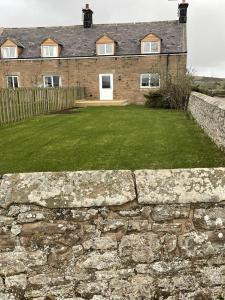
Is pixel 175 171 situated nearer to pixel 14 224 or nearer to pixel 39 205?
pixel 39 205

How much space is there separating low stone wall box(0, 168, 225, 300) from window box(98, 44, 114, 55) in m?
30.6

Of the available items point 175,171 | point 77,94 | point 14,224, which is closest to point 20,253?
point 14,224

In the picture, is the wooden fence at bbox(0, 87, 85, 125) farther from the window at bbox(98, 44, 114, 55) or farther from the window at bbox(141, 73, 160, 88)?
the window at bbox(141, 73, 160, 88)

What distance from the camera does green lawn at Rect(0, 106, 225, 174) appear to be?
26.6 ft

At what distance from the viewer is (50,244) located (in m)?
2.52

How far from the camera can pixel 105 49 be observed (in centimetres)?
3177

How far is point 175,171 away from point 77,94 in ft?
93.6

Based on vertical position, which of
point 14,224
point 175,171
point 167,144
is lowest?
point 167,144

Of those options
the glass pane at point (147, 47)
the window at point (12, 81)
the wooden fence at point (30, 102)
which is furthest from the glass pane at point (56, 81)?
the glass pane at point (147, 47)

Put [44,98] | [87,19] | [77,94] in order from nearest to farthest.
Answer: [44,98] → [77,94] → [87,19]

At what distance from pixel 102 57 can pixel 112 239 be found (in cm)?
3096

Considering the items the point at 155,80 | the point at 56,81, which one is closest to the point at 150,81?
the point at 155,80

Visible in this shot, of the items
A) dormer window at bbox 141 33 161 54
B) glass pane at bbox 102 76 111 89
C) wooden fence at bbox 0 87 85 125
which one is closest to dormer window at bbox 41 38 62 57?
glass pane at bbox 102 76 111 89

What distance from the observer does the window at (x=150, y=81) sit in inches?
1232
